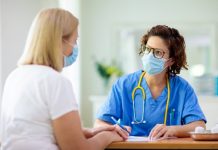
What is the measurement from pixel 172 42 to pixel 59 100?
104cm

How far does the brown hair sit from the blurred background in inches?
115

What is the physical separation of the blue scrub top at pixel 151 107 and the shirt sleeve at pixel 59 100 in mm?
843

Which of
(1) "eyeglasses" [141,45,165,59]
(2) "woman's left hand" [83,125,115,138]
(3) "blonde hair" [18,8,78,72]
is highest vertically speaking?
(3) "blonde hair" [18,8,78,72]

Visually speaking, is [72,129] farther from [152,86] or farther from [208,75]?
[208,75]

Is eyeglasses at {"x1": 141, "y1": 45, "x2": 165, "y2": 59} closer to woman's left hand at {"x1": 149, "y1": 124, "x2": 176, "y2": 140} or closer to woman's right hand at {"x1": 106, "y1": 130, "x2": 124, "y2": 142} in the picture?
woman's left hand at {"x1": 149, "y1": 124, "x2": 176, "y2": 140}

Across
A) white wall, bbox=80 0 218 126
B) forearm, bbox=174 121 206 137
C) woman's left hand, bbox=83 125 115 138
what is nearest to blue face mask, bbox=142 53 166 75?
forearm, bbox=174 121 206 137

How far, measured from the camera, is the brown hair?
256 cm

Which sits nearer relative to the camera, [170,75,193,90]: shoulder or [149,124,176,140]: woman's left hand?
[149,124,176,140]: woman's left hand

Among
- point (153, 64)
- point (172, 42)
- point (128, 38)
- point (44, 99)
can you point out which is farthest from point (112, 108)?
point (128, 38)

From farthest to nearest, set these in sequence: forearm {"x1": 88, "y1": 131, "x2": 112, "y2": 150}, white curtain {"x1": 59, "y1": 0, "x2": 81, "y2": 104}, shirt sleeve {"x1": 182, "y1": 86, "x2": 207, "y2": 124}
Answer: white curtain {"x1": 59, "y1": 0, "x2": 81, "y2": 104} < shirt sleeve {"x1": 182, "y1": 86, "x2": 207, "y2": 124} < forearm {"x1": 88, "y1": 131, "x2": 112, "y2": 150}

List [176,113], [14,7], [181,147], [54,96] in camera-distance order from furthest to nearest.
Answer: [14,7] < [176,113] < [181,147] < [54,96]

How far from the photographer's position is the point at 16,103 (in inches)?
67.8

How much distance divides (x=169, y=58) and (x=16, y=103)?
1.09m

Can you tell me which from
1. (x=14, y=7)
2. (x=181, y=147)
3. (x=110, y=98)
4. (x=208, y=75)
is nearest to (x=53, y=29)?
(x=181, y=147)
